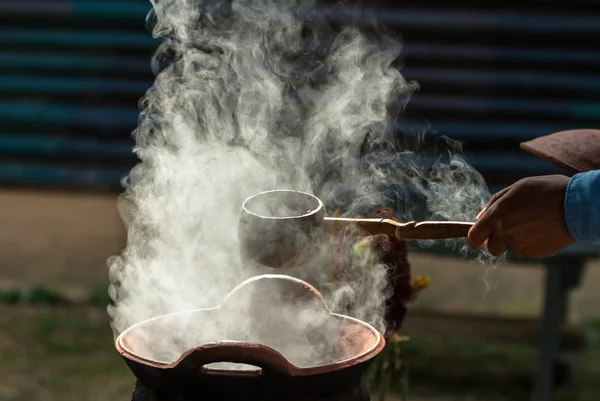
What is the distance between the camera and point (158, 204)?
3041 mm

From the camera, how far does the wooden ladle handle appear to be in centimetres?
228

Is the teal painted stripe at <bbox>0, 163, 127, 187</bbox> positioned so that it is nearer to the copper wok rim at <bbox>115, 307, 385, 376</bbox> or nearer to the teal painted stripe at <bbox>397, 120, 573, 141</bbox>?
the teal painted stripe at <bbox>397, 120, 573, 141</bbox>

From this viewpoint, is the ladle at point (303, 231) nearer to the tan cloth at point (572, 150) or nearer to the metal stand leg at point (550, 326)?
the tan cloth at point (572, 150)

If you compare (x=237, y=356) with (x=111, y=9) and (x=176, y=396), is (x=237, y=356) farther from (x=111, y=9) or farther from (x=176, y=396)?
(x=111, y=9)

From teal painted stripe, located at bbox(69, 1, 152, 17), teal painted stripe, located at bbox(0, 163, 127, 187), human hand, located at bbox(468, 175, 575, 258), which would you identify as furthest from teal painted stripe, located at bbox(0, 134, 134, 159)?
human hand, located at bbox(468, 175, 575, 258)

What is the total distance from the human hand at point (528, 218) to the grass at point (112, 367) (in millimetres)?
2633

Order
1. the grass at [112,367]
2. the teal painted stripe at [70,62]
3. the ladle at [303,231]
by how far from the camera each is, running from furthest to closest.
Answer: the teal painted stripe at [70,62]
the grass at [112,367]
the ladle at [303,231]

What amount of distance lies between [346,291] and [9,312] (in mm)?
4194

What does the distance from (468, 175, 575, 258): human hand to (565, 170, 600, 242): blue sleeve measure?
24mm

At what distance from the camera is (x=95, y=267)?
6.84 meters

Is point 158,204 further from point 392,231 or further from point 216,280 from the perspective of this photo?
point 392,231

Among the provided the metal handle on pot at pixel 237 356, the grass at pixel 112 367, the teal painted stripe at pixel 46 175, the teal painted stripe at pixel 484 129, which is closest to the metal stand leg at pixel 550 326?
the grass at pixel 112 367

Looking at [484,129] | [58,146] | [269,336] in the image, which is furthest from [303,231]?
[58,146]

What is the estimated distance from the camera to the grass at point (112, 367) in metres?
4.96
